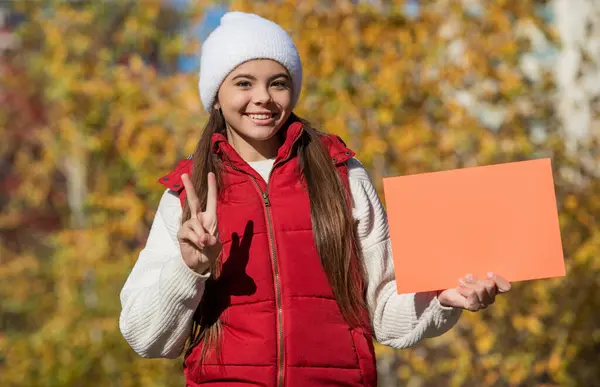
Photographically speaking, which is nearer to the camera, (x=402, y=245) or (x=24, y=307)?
(x=402, y=245)

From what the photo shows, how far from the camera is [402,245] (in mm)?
2090

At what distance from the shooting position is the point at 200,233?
1980 millimetres

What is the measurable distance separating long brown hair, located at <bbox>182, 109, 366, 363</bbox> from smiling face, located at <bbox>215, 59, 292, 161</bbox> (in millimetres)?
94

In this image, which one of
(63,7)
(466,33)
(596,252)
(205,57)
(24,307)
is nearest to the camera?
(205,57)

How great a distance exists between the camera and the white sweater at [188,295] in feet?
6.91

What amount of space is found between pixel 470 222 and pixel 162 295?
767 mm

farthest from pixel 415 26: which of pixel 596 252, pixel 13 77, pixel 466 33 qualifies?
pixel 13 77

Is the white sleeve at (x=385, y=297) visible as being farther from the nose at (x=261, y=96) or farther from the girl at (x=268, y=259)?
the nose at (x=261, y=96)

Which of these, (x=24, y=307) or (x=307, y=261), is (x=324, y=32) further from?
(x=24, y=307)

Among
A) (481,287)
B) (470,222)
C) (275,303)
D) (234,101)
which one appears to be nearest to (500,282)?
(481,287)

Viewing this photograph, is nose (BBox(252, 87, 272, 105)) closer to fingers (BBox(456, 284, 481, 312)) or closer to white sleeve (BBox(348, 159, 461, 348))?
white sleeve (BBox(348, 159, 461, 348))

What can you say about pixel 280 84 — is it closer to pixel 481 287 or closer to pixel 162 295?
pixel 162 295

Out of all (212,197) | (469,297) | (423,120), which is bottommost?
(469,297)

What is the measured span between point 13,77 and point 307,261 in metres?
8.30
